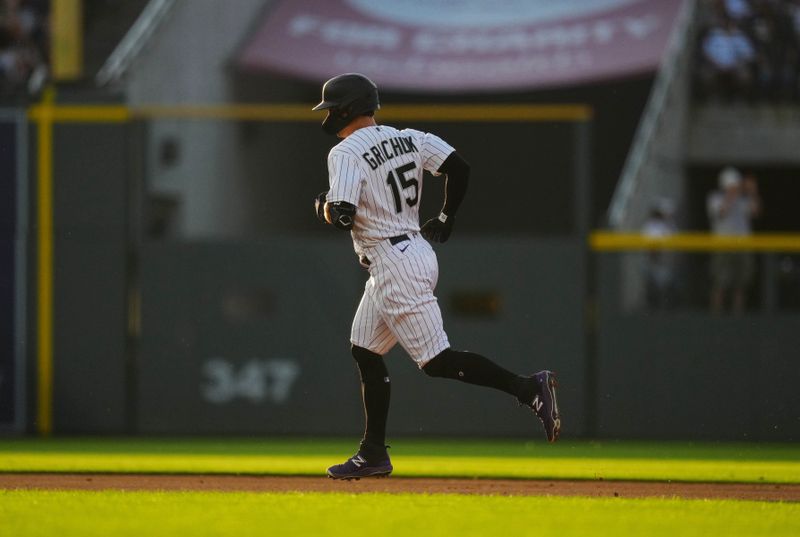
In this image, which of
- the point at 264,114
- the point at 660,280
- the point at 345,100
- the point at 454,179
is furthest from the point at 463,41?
the point at 345,100

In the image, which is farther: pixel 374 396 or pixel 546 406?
pixel 374 396

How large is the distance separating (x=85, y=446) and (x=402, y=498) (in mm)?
4595

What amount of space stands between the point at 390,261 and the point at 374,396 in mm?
732

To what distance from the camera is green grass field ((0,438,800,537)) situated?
20.6ft

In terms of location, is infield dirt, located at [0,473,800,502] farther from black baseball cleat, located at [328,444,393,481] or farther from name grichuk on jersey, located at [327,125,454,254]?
name grichuk on jersey, located at [327,125,454,254]

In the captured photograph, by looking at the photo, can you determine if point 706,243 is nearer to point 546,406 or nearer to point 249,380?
point 249,380

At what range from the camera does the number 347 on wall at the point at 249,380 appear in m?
12.2

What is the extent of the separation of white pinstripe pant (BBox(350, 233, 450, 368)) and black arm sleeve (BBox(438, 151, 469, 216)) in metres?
0.32

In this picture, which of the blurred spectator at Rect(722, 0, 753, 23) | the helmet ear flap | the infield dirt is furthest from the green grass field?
the blurred spectator at Rect(722, 0, 753, 23)

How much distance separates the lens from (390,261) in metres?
7.87

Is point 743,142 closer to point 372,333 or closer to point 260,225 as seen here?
point 260,225

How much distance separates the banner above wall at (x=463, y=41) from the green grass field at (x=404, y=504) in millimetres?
8134

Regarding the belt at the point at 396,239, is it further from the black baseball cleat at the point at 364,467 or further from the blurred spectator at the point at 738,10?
the blurred spectator at the point at 738,10

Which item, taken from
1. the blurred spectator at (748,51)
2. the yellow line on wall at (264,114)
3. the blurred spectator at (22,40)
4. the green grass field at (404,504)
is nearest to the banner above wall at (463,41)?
the blurred spectator at (748,51)
